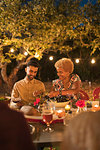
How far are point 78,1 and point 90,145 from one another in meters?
6.17

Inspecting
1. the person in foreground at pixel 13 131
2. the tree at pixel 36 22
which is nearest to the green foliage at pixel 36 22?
the tree at pixel 36 22

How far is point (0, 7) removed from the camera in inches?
191

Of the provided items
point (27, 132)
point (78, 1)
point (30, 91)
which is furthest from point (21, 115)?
point (78, 1)

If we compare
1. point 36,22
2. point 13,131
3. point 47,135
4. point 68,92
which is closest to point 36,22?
point 36,22

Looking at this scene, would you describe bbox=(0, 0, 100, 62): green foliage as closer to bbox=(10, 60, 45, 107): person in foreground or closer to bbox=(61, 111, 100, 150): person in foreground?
bbox=(10, 60, 45, 107): person in foreground

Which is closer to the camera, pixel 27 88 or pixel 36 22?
pixel 27 88

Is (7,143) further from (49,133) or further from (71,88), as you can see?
(71,88)

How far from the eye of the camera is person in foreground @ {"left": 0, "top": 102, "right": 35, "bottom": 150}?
392mm

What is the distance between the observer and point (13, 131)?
1.33ft

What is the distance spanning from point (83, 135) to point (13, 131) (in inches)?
6.7

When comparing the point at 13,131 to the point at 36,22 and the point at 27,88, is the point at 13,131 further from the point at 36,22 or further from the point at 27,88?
the point at 36,22

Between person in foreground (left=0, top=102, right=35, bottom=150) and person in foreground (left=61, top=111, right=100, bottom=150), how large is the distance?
0.32 ft

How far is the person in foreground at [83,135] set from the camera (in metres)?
0.40

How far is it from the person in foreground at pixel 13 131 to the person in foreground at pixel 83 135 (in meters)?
0.10
